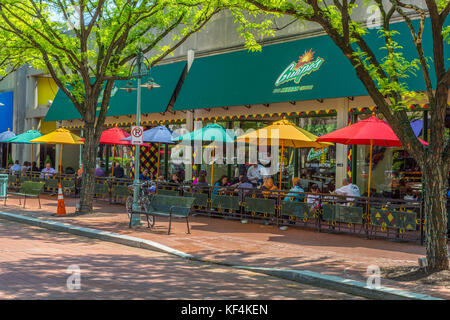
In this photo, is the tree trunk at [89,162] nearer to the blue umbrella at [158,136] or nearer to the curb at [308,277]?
the blue umbrella at [158,136]

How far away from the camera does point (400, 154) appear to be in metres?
15.2

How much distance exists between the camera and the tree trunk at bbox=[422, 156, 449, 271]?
8.30 metres

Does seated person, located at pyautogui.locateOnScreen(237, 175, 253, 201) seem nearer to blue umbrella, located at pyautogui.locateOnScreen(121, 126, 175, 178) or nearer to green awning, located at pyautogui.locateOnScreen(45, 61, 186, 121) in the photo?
blue umbrella, located at pyautogui.locateOnScreen(121, 126, 175, 178)

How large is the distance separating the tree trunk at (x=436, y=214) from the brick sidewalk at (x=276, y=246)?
79 centimetres

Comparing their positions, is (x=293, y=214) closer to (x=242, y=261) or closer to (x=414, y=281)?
(x=242, y=261)

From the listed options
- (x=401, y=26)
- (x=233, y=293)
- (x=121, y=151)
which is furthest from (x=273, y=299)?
(x=121, y=151)

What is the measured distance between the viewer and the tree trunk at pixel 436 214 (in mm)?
8305

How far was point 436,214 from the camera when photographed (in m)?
8.34

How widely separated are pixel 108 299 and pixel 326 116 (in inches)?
476

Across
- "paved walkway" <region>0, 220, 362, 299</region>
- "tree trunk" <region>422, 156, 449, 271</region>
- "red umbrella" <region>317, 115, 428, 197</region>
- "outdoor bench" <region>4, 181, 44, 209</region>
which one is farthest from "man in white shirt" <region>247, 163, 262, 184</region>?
"tree trunk" <region>422, 156, 449, 271</region>

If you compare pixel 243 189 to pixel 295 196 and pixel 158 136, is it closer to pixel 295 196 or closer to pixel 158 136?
pixel 295 196

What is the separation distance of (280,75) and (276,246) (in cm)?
794

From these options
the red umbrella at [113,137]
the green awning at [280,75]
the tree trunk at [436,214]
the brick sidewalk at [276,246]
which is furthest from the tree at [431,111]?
the red umbrella at [113,137]

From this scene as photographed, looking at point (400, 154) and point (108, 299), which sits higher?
point (400, 154)
